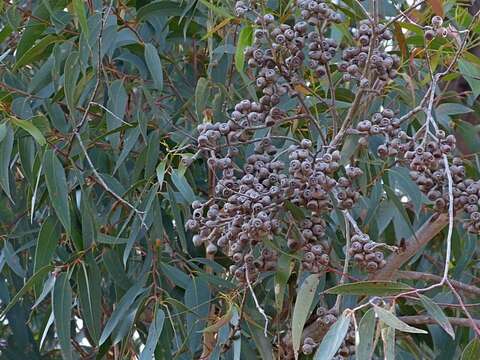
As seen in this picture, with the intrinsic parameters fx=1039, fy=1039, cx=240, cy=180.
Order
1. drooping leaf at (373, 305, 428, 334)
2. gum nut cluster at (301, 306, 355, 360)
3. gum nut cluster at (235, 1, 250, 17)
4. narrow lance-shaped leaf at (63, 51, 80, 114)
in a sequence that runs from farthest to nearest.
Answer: narrow lance-shaped leaf at (63, 51, 80, 114) < gum nut cluster at (235, 1, 250, 17) < gum nut cluster at (301, 306, 355, 360) < drooping leaf at (373, 305, 428, 334)

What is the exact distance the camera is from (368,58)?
1484mm

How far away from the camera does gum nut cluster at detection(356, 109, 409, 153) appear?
4.76ft

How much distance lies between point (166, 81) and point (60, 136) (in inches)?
12.7

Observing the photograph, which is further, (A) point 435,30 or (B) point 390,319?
(A) point 435,30

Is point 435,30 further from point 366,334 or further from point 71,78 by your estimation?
point 71,78

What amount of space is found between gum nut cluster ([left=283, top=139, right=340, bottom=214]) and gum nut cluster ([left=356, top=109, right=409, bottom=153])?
0.21ft

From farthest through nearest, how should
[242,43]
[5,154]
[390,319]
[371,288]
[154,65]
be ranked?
[154,65] < [5,154] < [242,43] < [371,288] < [390,319]

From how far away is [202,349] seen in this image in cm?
198

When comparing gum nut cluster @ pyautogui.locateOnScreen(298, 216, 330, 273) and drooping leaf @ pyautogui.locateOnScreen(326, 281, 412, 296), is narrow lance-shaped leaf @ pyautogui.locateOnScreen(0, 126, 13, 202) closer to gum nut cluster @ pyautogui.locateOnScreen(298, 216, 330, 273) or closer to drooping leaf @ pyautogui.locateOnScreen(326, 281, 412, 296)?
gum nut cluster @ pyautogui.locateOnScreen(298, 216, 330, 273)

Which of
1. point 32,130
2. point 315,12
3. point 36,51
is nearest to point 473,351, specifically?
point 315,12

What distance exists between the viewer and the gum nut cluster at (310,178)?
1398 mm

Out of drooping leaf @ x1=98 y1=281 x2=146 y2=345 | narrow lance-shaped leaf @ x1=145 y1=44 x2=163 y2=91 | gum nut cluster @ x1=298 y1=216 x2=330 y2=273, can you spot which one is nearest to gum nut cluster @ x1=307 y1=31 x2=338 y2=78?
gum nut cluster @ x1=298 y1=216 x2=330 y2=273

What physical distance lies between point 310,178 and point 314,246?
12 centimetres

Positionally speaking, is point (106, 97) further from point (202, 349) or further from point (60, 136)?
point (202, 349)
